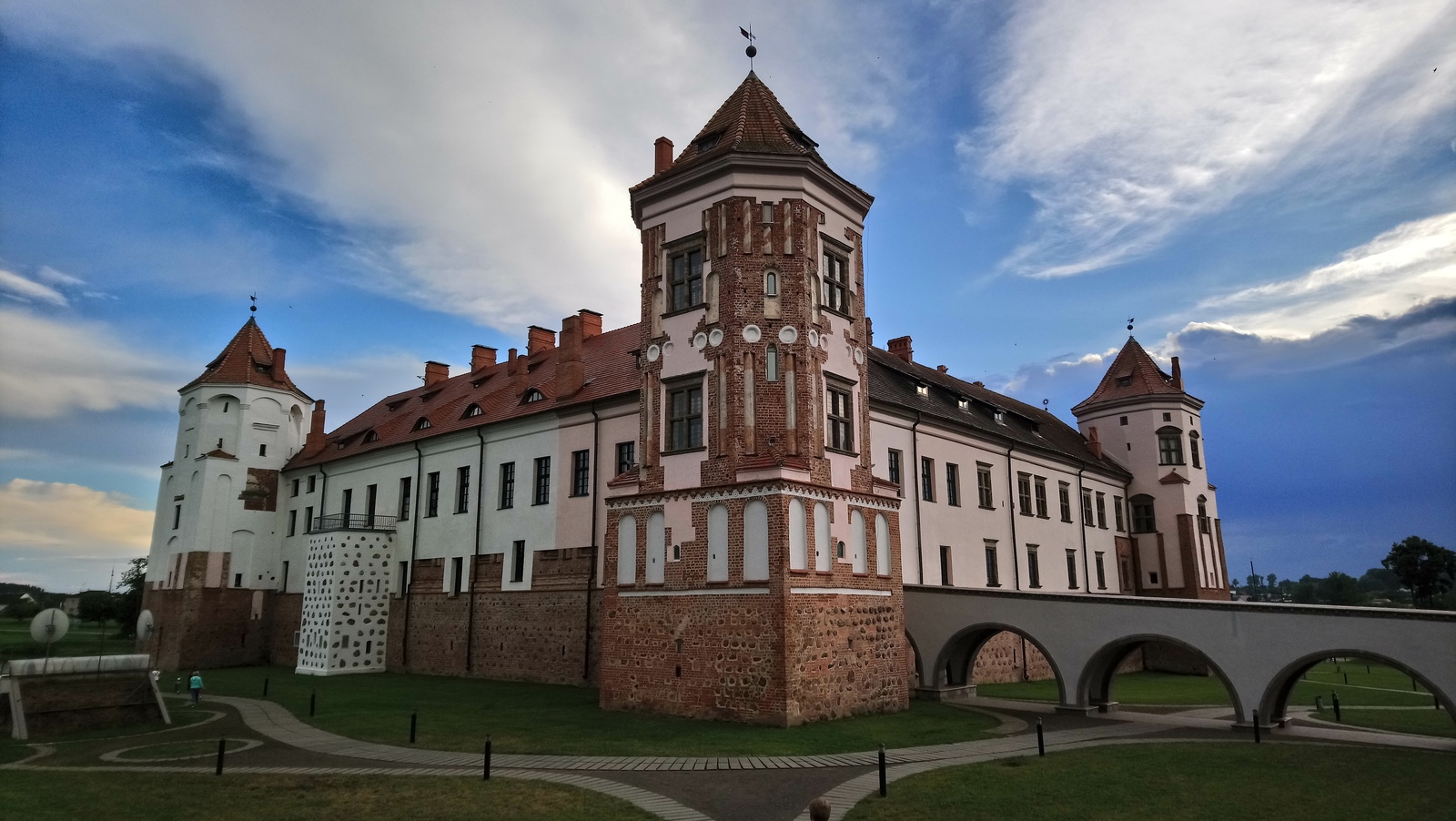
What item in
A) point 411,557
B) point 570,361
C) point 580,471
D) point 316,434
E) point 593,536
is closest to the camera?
point 593,536

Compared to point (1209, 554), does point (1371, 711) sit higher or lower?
lower

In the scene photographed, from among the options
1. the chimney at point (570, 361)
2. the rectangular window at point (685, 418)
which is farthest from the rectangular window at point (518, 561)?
the rectangular window at point (685, 418)

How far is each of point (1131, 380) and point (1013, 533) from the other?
1816 cm

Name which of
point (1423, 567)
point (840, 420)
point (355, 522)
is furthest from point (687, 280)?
point (1423, 567)

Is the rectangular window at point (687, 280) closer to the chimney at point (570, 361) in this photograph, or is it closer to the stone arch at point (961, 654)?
the chimney at point (570, 361)

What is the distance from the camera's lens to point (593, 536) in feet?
97.8

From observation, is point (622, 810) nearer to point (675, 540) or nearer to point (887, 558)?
point (675, 540)

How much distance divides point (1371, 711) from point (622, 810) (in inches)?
938

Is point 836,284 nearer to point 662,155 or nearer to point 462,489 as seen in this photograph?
point 662,155

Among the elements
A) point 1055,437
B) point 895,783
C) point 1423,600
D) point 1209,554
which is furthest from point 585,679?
point 1423,600

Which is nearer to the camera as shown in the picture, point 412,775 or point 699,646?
point 412,775

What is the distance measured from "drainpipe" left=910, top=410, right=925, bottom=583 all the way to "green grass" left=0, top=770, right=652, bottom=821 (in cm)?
1974

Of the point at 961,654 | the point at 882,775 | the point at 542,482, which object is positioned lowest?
the point at 882,775

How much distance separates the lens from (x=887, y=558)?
23.5m
